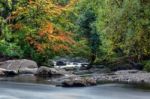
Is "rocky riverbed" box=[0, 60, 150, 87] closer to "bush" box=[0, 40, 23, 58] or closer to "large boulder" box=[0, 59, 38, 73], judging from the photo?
"large boulder" box=[0, 59, 38, 73]

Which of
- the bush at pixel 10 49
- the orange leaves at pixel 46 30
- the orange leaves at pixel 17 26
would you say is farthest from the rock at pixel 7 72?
the orange leaves at pixel 17 26

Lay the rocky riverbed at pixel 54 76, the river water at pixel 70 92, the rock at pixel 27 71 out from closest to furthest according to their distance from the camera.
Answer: the river water at pixel 70 92 < the rocky riverbed at pixel 54 76 < the rock at pixel 27 71

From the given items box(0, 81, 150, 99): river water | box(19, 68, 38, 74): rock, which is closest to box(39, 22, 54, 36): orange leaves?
box(19, 68, 38, 74): rock

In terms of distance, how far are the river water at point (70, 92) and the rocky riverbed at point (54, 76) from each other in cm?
112

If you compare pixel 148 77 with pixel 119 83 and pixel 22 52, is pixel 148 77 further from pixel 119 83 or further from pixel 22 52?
pixel 22 52

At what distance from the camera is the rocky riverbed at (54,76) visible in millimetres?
26953

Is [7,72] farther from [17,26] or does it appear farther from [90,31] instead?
[90,31]

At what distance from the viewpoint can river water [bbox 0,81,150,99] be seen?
22.6 m

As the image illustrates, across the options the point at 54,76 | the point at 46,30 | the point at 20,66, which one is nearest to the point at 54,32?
the point at 46,30

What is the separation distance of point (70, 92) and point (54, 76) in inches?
304

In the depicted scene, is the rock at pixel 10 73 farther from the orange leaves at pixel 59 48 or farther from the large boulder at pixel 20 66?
the orange leaves at pixel 59 48

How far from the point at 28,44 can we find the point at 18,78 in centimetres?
817

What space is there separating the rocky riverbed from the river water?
3.66 ft

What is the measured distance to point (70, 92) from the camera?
2380 centimetres
